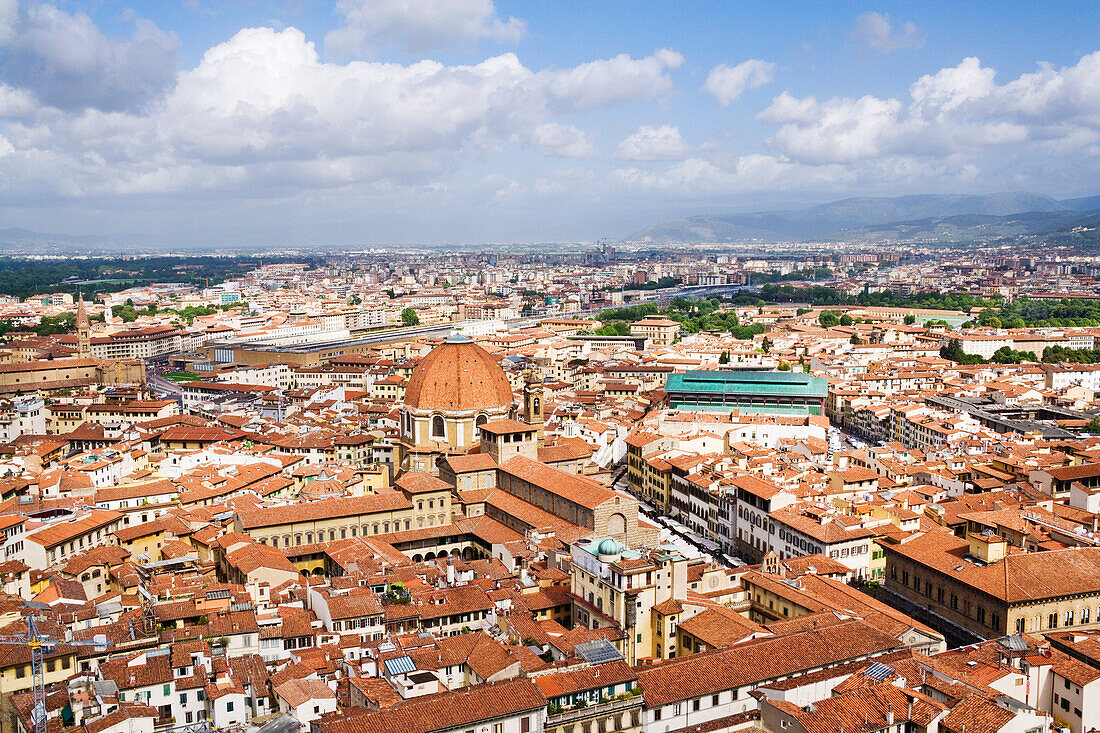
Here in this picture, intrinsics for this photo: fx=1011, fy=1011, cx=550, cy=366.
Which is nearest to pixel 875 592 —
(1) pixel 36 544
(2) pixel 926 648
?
(2) pixel 926 648

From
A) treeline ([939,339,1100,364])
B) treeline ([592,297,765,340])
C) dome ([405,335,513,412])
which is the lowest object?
treeline ([939,339,1100,364])

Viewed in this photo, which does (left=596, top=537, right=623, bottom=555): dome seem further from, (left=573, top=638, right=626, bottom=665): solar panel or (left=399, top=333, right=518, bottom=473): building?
(left=399, top=333, right=518, bottom=473): building

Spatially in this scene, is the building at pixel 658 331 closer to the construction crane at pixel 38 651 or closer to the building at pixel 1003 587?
the building at pixel 1003 587

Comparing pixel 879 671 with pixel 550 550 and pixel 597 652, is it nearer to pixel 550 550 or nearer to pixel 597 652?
pixel 597 652

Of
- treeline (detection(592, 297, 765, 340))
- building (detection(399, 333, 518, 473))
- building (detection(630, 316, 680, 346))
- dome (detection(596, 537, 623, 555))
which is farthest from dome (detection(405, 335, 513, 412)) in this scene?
treeline (detection(592, 297, 765, 340))

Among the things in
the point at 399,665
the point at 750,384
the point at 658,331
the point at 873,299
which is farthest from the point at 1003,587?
the point at 873,299
